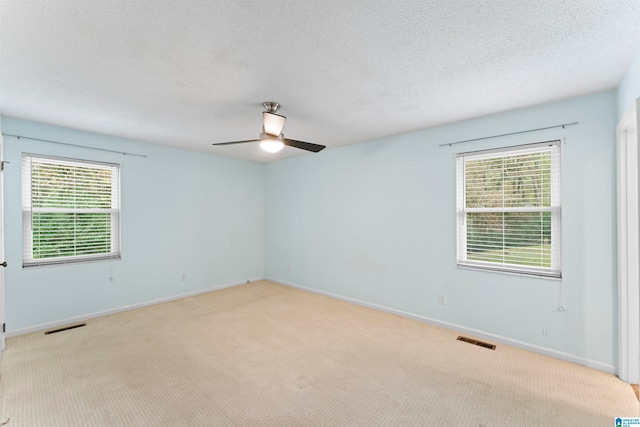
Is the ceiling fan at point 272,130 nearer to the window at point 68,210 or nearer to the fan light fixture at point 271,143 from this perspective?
the fan light fixture at point 271,143

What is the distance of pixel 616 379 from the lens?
2416 mm

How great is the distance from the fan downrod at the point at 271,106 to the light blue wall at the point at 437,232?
1877 mm

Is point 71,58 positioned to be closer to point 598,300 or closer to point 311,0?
point 311,0

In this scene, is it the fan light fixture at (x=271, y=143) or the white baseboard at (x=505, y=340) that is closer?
the white baseboard at (x=505, y=340)

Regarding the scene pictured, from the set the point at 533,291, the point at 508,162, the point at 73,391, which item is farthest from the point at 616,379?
the point at 73,391

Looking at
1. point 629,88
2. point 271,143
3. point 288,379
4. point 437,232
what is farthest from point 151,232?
point 629,88

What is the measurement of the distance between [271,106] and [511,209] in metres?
2.70

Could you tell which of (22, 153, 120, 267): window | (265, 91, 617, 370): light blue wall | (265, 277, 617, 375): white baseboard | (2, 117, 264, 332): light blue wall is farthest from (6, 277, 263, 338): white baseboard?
(265, 277, 617, 375): white baseboard

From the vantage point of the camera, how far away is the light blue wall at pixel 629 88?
1958 mm

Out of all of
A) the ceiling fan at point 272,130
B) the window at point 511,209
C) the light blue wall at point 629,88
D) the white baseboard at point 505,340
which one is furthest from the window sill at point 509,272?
the ceiling fan at point 272,130

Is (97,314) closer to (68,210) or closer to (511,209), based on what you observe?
(68,210)

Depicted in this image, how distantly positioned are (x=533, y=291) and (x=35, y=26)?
4.40 m

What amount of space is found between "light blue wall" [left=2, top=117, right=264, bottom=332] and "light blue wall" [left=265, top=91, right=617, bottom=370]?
67cm

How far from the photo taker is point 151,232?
14.5ft
